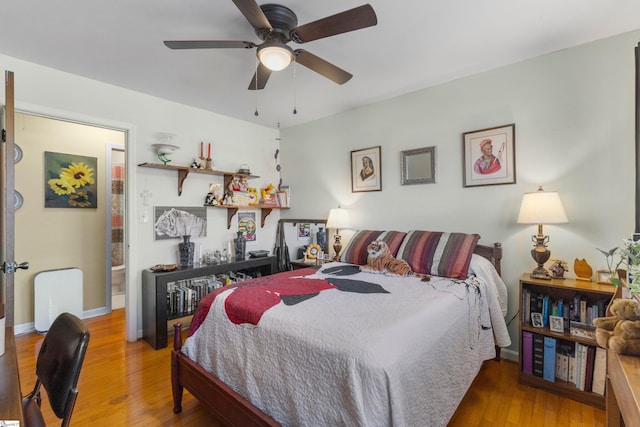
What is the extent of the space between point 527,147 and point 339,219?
1825 millimetres

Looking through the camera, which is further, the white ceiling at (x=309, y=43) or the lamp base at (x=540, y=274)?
the lamp base at (x=540, y=274)

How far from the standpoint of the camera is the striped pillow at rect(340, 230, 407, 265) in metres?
2.75

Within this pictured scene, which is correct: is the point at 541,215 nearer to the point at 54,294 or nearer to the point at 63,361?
the point at 63,361

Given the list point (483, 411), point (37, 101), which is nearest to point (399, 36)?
point (483, 411)

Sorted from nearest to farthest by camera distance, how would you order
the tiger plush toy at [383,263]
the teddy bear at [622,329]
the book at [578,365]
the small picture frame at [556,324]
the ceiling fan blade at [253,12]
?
the teddy bear at [622,329] < the ceiling fan blade at [253,12] < the book at [578,365] < the small picture frame at [556,324] < the tiger plush toy at [383,263]

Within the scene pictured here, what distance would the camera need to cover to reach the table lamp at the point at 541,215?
6.94ft

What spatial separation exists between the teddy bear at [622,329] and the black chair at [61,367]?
1759 mm

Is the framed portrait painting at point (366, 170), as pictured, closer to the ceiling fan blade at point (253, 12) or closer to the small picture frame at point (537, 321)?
the small picture frame at point (537, 321)

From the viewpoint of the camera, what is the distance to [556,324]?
2.12m

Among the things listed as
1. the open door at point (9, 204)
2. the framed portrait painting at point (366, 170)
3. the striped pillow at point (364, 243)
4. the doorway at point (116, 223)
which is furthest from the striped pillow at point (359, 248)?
the doorway at point (116, 223)

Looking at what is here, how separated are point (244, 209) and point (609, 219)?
11.6 ft

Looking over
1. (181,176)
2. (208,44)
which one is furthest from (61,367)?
(181,176)

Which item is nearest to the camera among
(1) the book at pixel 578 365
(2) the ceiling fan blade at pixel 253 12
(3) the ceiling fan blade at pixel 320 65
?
(2) the ceiling fan blade at pixel 253 12

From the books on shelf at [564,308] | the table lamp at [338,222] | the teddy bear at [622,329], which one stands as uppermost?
the table lamp at [338,222]
